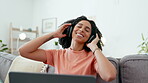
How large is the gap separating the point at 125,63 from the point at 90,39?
0.28 m

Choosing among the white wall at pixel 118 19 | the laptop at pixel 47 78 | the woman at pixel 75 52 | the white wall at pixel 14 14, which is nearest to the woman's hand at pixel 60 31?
the woman at pixel 75 52

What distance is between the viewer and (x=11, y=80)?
524 mm

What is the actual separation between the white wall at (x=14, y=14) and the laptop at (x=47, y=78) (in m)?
3.65

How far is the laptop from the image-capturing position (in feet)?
1.53

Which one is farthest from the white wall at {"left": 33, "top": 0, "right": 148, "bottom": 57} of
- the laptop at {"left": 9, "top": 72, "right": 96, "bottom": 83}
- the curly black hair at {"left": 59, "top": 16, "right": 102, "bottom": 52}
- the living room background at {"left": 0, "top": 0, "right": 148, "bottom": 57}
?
the laptop at {"left": 9, "top": 72, "right": 96, "bottom": 83}

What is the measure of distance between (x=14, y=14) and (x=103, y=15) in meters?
2.16

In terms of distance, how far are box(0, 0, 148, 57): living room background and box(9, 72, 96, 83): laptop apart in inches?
106

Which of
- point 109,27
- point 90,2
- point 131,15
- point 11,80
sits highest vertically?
point 90,2

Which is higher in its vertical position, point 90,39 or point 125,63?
point 90,39

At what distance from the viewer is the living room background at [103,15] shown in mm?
2982

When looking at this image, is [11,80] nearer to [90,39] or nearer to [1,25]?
[90,39]

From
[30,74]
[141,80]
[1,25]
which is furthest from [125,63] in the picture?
[1,25]

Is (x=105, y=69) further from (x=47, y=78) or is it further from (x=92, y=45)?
(x=47, y=78)

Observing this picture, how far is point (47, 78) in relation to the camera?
1.60 feet
